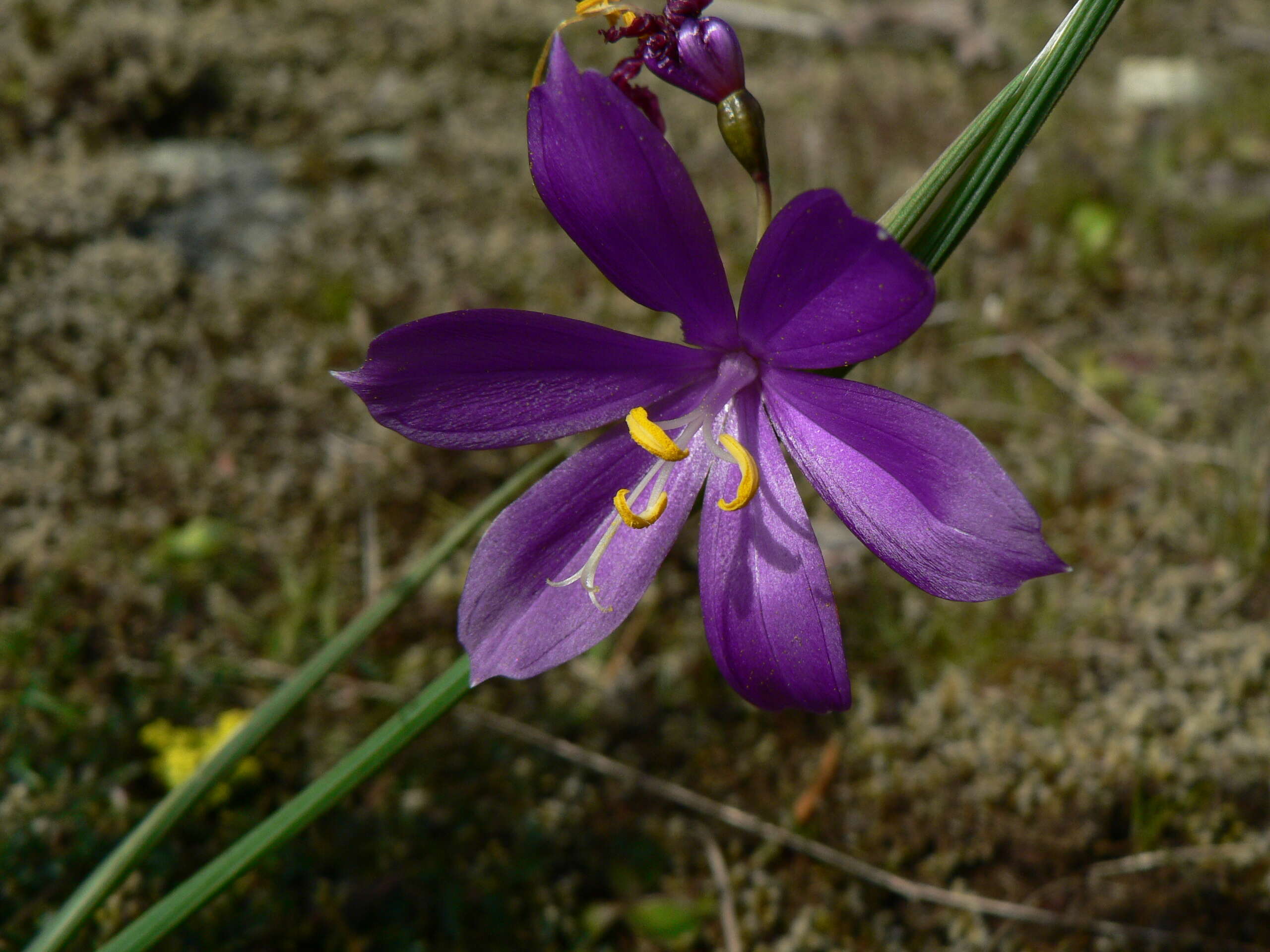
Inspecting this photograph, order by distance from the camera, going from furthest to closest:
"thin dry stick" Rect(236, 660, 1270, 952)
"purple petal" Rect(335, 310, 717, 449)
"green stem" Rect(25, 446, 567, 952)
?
"thin dry stick" Rect(236, 660, 1270, 952) < "green stem" Rect(25, 446, 567, 952) < "purple petal" Rect(335, 310, 717, 449)

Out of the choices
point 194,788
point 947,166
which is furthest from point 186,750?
point 947,166

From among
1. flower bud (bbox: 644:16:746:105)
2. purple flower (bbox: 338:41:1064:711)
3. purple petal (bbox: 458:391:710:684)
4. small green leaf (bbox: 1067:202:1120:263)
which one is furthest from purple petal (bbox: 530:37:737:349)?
small green leaf (bbox: 1067:202:1120:263)

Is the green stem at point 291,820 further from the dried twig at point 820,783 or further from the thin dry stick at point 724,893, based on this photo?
the dried twig at point 820,783

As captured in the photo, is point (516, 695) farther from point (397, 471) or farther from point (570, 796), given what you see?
point (397, 471)

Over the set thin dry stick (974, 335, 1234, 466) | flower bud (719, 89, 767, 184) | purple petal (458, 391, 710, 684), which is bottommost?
thin dry stick (974, 335, 1234, 466)

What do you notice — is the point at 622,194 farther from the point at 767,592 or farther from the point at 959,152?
the point at 767,592

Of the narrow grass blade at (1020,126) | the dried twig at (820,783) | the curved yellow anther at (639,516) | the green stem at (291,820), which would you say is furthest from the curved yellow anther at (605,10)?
the dried twig at (820,783)

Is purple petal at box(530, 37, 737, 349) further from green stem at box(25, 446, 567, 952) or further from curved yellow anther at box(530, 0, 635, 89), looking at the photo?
green stem at box(25, 446, 567, 952)

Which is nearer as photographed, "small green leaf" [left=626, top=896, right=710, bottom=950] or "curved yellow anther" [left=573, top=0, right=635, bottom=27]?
"curved yellow anther" [left=573, top=0, right=635, bottom=27]
